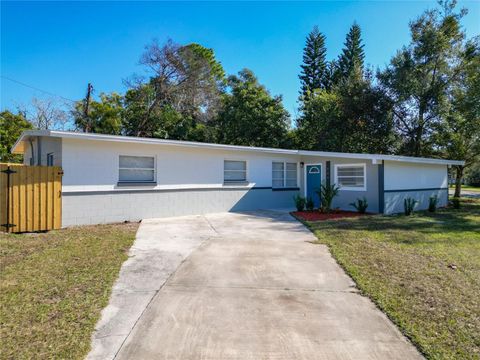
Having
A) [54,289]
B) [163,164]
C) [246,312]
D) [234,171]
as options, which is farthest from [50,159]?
[246,312]

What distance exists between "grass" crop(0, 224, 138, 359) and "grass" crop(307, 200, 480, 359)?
3.36 m

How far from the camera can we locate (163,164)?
35.7ft

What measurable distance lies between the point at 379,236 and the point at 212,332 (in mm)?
6187

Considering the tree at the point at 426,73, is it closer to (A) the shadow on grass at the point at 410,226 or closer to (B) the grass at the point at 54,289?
(A) the shadow on grass at the point at 410,226

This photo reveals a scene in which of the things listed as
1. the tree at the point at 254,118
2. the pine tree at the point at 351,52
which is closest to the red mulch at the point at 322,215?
the tree at the point at 254,118

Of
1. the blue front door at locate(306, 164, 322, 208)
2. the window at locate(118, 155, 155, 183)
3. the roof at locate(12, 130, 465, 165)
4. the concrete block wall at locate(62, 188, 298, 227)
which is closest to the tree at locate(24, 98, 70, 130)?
the roof at locate(12, 130, 465, 165)

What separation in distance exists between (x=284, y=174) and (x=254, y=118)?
1060 cm

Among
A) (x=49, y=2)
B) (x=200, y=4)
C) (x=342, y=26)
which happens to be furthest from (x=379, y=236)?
(x=342, y=26)

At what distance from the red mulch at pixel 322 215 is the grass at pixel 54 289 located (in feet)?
20.3

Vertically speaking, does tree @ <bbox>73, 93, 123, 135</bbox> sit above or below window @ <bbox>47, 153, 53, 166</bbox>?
above

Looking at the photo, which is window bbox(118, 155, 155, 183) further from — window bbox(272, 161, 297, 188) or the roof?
window bbox(272, 161, 297, 188)

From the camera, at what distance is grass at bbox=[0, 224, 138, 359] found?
288cm

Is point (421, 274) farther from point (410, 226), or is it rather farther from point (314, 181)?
point (314, 181)

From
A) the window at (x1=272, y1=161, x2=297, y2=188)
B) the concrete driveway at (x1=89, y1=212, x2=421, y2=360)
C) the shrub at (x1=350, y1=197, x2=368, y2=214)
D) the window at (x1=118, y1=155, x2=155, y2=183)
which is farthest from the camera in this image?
the window at (x1=272, y1=161, x2=297, y2=188)
